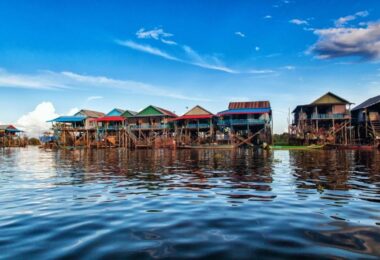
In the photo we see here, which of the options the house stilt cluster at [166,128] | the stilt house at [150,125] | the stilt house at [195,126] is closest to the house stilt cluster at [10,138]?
the house stilt cluster at [166,128]

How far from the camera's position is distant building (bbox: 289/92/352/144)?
48.0 metres

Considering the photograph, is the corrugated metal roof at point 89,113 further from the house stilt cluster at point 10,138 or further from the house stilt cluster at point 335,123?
the house stilt cluster at point 335,123

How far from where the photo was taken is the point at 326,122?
172 ft

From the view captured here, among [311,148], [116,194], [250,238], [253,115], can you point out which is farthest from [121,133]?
[250,238]

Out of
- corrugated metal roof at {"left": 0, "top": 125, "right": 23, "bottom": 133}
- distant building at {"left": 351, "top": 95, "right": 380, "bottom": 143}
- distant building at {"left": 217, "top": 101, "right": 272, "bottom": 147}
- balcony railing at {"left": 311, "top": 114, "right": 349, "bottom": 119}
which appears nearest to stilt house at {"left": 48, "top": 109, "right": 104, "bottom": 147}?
corrugated metal roof at {"left": 0, "top": 125, "right": 23, "bottom": 133}

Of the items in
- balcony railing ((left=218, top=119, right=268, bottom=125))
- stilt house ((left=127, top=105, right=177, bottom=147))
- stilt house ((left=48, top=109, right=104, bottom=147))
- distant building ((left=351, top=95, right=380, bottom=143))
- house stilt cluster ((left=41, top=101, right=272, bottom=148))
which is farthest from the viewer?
stilt house ((left=48, top=109, right=104, bottom=147))

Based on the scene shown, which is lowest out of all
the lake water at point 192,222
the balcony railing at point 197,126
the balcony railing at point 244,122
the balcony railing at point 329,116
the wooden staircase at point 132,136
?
the lake water at point 192,222

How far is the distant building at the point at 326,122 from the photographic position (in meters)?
48.0

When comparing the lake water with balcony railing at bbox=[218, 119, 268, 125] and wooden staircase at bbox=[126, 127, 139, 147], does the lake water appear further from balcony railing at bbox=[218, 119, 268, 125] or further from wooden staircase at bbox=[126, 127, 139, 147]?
wooden staircase at bbox=[126, 127, 139, 147]

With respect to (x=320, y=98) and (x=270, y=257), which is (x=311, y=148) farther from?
(x=270, y=257)

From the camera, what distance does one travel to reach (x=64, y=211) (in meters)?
7.41

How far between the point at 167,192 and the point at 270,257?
6.11 m

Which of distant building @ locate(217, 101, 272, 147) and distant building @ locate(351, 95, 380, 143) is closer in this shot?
distant building @ locate(351, 95, 380, 143)

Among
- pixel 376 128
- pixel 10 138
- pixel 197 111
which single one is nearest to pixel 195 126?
pixel 197 111
